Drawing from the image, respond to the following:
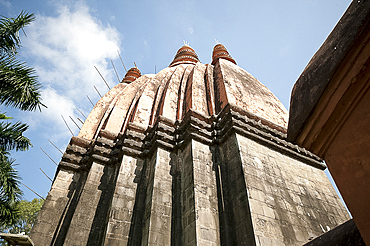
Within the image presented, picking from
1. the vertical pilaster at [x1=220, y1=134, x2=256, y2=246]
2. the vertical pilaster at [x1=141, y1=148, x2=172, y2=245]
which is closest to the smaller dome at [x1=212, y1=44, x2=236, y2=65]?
the vertical pilaster at [x1=220, y1=134, x2=256, y2=246]

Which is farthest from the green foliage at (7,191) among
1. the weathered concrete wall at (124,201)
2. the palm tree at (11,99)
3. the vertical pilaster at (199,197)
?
the vertical pilaster at (199,197)

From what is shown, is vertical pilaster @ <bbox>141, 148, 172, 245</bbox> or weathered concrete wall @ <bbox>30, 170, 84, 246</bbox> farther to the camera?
weathered concrete wall @ <bbox>30, 170, 84, 246</bbox>

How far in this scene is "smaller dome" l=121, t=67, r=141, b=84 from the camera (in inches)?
718

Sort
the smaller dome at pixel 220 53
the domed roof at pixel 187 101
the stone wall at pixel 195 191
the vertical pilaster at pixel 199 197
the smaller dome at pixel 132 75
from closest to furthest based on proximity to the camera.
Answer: the vertical pilaster at pixel 199 197 → the stone wall at pixel 195 191 → the domed roof at pixel 187 101 → the smaller dome at pixel 220 53 → the smaller dome at pixel 132 75

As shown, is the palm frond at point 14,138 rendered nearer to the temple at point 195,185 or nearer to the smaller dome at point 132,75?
the temple at point 195,185

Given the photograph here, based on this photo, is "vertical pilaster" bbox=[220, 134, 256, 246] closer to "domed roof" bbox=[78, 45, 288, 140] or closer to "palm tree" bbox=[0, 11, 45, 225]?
"domed roof" bbox=[78, 45, 288, 140]

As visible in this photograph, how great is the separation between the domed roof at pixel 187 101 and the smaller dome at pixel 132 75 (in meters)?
5.44

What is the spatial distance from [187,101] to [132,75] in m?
10.5

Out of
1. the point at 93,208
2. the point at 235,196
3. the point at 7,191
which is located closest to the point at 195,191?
the point at 235,196

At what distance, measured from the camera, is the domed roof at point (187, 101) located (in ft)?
29.7

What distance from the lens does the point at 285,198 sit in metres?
5.93

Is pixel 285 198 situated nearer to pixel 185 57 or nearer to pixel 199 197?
pixel 199 197

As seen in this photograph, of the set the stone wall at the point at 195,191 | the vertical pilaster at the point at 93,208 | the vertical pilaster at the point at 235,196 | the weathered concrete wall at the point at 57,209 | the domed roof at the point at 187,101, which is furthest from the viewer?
the domed roof at the point at 187,101

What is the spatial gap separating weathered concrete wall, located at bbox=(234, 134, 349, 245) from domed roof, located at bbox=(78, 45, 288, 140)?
182 cm
